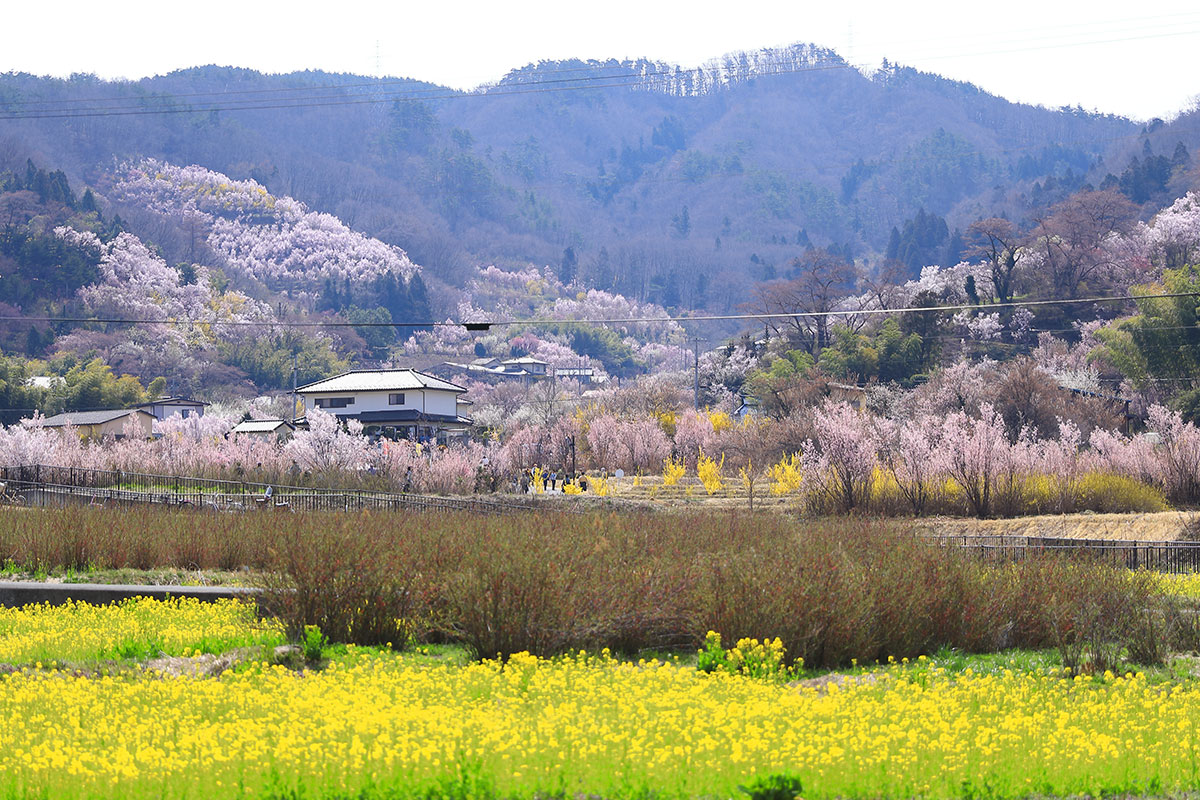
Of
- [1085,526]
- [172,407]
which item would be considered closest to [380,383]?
[172,407]

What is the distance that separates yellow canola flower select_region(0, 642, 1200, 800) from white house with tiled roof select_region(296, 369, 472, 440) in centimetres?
5444

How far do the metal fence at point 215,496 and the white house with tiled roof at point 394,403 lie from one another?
87.2 feet

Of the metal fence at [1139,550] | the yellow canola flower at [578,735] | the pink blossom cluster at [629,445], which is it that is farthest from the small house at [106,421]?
the yellow canola flower at [578,735]

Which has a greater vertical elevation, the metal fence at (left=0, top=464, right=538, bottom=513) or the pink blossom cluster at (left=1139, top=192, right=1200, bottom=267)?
the pink blossom cluster at (left=1139, top=192, right=1200, bottom=267)

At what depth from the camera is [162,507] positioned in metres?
27.3

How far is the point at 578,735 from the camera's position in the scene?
7.99 metres

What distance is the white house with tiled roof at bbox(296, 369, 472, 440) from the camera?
64812 mm

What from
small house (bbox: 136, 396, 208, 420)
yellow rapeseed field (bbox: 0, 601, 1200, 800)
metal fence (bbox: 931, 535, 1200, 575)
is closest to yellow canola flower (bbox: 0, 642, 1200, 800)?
yellow rapeseed field (bbox: 0, 601, 1200, 800)

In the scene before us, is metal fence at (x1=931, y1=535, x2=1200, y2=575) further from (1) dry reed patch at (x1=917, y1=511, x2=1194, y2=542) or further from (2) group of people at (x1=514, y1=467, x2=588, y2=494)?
(2) group of people at (x1=514, y1=467, x2=588, y2=494)

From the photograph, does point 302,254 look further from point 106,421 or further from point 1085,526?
point 1085,526

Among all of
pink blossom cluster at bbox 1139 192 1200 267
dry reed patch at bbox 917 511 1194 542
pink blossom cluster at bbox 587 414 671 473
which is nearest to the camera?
dry reed patch at bbox 917 511 1194 542

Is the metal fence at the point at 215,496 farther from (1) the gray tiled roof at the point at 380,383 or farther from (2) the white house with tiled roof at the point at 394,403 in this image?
(1) the gray tiled roof at the point at 380,383

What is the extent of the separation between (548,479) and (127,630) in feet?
109

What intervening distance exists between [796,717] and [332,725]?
335 centimetres
